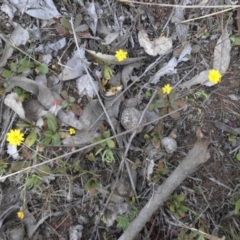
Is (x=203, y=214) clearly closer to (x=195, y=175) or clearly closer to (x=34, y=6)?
(x=195, y=175)

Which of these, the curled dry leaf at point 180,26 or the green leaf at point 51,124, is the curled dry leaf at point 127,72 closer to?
the curled dry leaf at point 180,26

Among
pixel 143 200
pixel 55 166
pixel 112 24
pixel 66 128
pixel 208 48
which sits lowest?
pixel 143 200

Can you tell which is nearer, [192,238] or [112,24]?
[192,238]

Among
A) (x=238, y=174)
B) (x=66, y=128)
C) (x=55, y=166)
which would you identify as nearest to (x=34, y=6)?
(x=66, y=128)

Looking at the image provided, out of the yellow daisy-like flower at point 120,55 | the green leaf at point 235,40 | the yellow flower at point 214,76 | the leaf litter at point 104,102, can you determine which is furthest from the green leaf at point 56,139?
the green leaf at point 235,40

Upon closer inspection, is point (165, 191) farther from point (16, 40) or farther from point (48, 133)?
point (16, 40)

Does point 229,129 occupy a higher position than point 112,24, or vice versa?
point 112,24

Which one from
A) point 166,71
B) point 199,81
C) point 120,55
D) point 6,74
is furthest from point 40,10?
point 199,81
